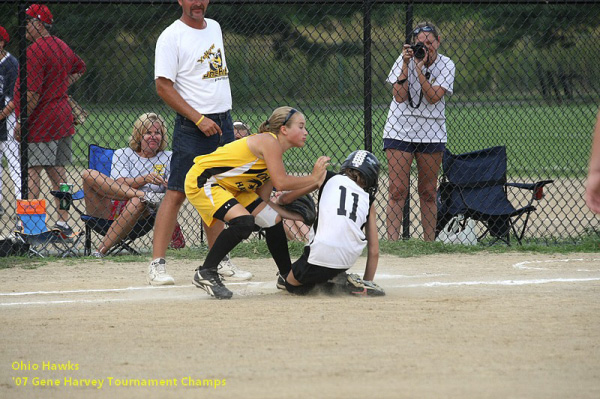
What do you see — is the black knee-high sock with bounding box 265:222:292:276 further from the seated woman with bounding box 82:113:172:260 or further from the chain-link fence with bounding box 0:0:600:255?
the chain-link fence with bounding box 0:0:600:255

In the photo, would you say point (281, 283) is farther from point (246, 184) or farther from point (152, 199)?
point (152, 199)

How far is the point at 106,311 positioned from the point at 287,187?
1.31 m

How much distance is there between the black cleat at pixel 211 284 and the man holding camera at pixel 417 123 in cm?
230

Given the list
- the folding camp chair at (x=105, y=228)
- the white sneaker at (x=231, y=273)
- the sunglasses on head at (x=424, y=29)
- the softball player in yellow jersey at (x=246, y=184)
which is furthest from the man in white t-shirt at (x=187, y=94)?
the sunglasses on head at (x=424, y=29)

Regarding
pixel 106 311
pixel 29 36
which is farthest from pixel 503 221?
pixel 29 36

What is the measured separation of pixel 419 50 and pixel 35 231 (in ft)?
11.4

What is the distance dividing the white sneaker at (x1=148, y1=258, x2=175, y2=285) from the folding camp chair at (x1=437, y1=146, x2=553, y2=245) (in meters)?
2.73

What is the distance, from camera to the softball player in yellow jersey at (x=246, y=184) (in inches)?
204

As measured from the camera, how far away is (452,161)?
24.1 feet

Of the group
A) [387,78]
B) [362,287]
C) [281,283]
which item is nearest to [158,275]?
[281,283]

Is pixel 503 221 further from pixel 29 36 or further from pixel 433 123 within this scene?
pixel 29 36

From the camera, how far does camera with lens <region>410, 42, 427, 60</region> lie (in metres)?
6.79

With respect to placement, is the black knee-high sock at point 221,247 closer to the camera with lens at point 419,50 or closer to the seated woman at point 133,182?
the seated woman at point 133,182

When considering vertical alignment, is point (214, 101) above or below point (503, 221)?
above
